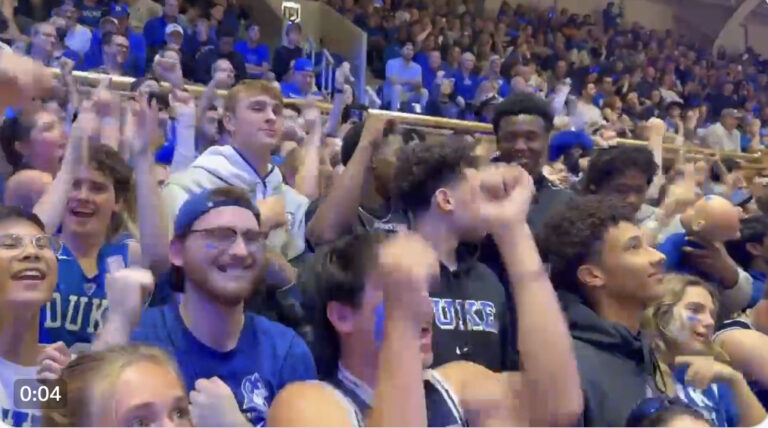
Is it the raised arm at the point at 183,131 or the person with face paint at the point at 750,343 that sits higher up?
the raised arm at the point at 183,131

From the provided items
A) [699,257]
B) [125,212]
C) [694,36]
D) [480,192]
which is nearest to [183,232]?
[125,212]

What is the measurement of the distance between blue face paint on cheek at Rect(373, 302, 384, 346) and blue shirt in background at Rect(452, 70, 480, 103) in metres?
5.96

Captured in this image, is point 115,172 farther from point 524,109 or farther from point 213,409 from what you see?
point 524,109

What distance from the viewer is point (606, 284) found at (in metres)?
1.92

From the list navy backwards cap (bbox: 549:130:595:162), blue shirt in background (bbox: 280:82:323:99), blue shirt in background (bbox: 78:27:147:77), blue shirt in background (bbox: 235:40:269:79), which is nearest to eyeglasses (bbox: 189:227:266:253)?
navy backwards cap (bbox: 549:130:595:162)

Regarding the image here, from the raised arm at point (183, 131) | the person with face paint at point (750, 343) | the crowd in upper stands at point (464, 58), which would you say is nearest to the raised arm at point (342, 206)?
the raised arm at point (183, 131)

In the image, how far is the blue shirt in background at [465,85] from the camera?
24.2 ft

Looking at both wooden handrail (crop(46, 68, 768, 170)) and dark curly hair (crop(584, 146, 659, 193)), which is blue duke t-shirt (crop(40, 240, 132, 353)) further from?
dark curly hair (crop(584, 146, 659, 193))

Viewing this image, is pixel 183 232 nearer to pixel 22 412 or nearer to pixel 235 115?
pixel 22 412

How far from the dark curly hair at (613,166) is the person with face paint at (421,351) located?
3.49ft

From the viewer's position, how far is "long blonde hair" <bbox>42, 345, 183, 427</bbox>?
1257 mm

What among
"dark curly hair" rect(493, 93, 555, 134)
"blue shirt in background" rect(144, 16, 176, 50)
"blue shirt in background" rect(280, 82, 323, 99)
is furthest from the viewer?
"blue shirt in background" rect(144, 16, 176, 50)

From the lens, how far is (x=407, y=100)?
677 cm

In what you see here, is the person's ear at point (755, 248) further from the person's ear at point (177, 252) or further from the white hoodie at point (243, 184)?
the person's ear at point (177, 252)
